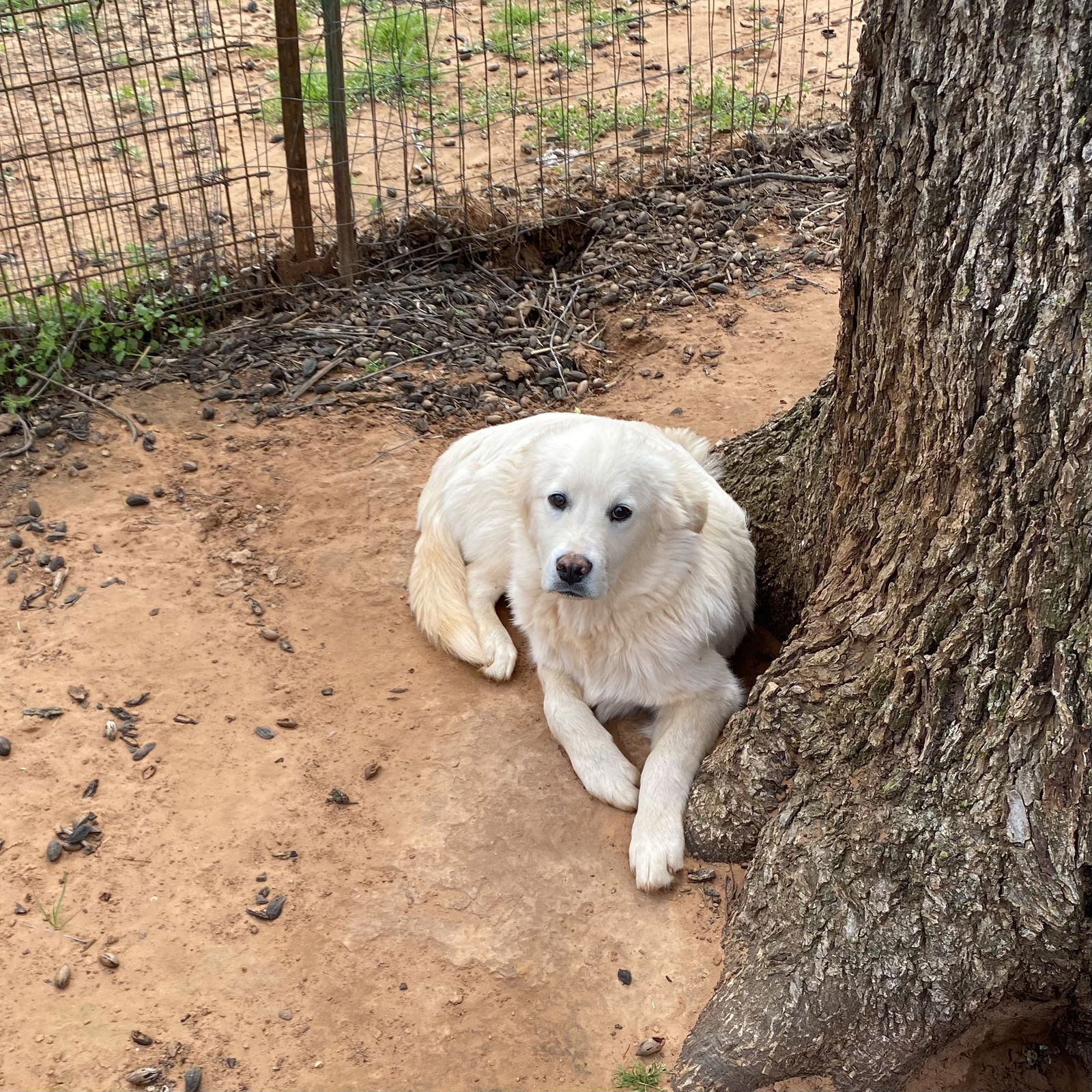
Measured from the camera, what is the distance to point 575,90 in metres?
7.43

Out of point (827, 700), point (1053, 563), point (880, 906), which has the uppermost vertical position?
point (1053, 563)

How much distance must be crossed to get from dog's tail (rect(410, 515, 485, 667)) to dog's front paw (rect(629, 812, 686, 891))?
3.15 feet

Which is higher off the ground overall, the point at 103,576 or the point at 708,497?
the point at 708,497

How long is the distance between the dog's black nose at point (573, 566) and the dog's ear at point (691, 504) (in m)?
0.43

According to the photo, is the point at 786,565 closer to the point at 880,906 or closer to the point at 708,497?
the point at 708,497

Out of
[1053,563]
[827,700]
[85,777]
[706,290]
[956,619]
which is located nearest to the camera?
[1053,563]

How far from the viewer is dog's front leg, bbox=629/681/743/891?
3.06m

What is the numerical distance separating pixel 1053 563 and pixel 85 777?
2779mm

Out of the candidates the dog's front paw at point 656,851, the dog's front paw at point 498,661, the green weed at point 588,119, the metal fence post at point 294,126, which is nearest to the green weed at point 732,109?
the green weed at point 588,119

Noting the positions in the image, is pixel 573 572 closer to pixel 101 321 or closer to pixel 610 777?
pixel 610 777

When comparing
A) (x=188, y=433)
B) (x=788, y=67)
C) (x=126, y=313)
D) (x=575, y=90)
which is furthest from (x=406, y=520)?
(x=788, y=67)

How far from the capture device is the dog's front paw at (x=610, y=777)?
329 centimetres

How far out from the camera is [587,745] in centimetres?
342

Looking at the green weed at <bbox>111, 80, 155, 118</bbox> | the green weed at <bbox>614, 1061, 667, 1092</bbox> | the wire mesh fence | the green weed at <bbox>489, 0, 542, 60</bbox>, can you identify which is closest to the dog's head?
the green weed at <bbox>614, 1061, 667, 1092</bbox>
